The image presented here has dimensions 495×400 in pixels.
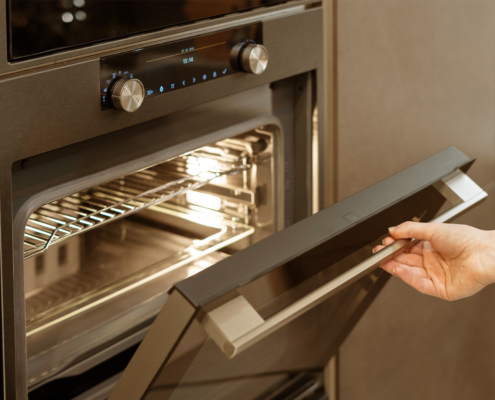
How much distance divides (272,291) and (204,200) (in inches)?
23.4

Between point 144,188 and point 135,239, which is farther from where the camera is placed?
point 135,239

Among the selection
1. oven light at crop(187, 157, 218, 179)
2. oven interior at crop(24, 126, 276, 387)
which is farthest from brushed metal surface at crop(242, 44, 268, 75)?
oven light at crop(187, 157, 218, 179)

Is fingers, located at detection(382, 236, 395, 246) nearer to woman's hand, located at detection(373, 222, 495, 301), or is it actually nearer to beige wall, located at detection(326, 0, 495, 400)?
woman's hand, located at detection(373, 222, 495, 301)

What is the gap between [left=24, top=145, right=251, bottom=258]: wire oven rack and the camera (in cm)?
96

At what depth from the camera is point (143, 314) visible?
0.97 m

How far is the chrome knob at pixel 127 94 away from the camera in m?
0.71

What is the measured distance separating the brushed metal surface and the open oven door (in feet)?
0.87

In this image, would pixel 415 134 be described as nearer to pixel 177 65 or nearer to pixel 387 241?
pixel 387 241

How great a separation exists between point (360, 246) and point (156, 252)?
1.87 ft

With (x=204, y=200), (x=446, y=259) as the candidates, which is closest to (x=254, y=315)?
(x=446, y=259)

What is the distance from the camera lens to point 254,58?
872 millimetres

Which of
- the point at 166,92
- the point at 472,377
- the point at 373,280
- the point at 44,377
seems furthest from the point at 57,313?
the point at 472,377

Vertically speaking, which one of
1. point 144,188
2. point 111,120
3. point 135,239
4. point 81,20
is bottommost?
point 135,239

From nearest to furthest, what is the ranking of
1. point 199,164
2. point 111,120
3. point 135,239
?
point 111,120, point 199,164, point 135,239
